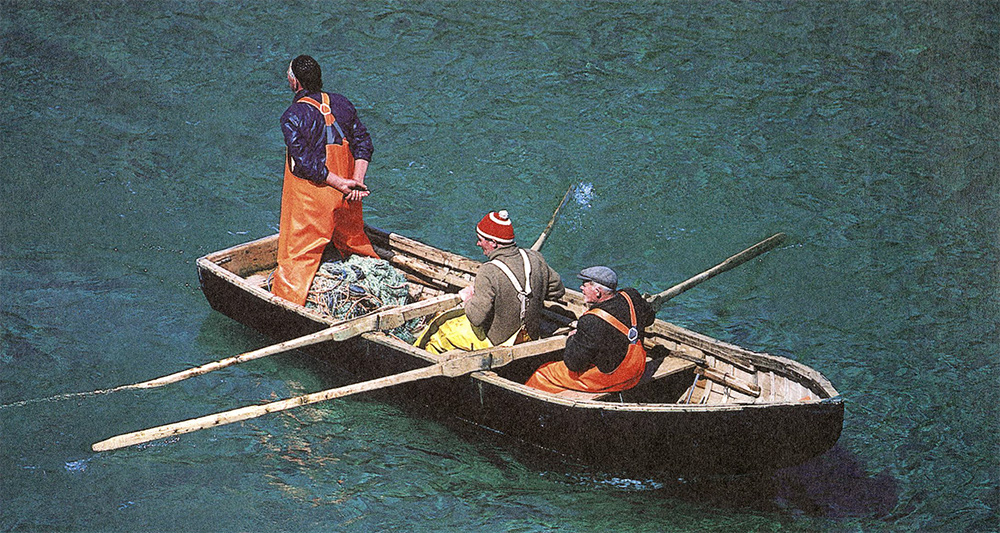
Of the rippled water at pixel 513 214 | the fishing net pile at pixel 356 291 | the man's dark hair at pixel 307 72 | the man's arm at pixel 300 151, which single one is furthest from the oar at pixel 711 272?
the man's dark hair at pixel 307 72

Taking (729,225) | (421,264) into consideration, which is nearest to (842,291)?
(729,225)

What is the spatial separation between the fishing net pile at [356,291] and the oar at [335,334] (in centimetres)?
37

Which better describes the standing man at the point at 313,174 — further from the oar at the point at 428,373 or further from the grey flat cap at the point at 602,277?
the grey flat cap at the point at 602,277

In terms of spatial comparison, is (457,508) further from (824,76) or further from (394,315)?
(824,76)

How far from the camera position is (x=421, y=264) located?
9.63 meters

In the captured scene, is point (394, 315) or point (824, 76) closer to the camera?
point (394, 315)

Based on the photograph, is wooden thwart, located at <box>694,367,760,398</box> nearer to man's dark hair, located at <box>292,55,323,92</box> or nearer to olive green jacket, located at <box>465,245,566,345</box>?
olive green jacket, located at <box>465,245,566,345</box>

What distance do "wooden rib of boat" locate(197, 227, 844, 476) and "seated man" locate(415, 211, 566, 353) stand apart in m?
0.34

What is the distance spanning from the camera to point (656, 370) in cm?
809

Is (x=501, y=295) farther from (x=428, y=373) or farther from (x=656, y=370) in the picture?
(x=656, y=370)

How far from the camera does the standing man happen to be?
838 centimetres

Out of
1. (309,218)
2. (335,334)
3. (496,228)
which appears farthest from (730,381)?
(309,218)

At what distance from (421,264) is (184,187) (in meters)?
4.48

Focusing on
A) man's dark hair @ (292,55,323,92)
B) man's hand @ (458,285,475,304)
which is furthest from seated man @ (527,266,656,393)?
man's dark hair @ (292,55,323,92)
